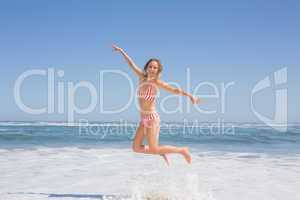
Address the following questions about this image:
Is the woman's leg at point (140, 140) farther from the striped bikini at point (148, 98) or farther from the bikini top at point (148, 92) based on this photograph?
the bikini top at point (148, 92)

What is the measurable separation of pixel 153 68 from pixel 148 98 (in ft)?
1.45

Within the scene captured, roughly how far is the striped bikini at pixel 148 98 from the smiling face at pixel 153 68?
15 centimetres

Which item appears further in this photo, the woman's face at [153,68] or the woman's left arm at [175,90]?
the woman's face at [153,68]

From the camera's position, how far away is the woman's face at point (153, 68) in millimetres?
5250

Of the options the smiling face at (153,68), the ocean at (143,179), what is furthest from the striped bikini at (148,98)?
the ocean at (143,179)

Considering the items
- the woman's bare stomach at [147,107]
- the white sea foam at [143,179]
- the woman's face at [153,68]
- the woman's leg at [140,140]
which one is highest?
the woman's face at [153,68]

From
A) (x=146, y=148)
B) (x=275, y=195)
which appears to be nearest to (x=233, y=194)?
(x=275, y=195)

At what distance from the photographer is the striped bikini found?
518cm

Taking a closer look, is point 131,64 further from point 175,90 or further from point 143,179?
point 143,179

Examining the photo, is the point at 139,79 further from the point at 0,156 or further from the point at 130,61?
the point at 0,156

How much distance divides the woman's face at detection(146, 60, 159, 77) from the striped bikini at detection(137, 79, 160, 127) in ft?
0.53

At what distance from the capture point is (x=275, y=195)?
5430mm

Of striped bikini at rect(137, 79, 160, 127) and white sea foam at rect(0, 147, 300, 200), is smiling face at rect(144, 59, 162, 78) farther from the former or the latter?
white sea foam at rect(0, 147, 300, 200)

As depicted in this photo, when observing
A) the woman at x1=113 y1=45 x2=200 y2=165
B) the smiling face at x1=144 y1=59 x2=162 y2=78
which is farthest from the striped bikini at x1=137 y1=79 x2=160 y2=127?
the smiling face at x1=144 y1=59 x2=162 y2=78
